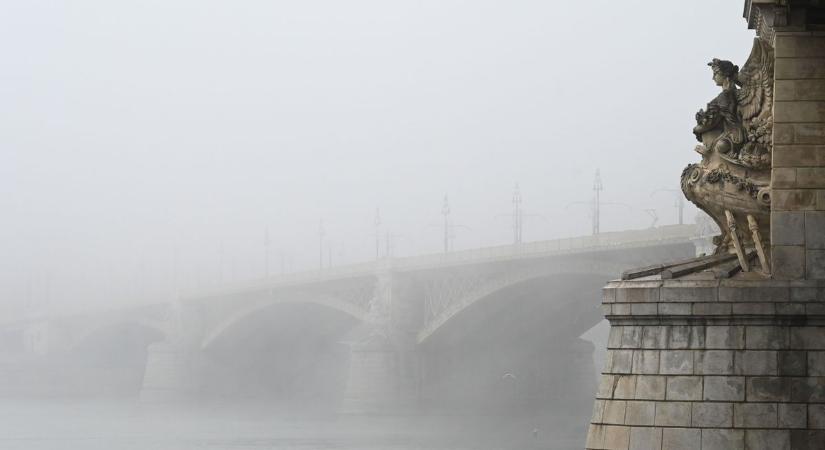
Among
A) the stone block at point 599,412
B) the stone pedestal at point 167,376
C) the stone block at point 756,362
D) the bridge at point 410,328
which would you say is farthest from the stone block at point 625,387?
the stone pedestal at point 167,376

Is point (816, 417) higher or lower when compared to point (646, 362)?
lower

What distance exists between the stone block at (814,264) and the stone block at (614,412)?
2567 millimetres

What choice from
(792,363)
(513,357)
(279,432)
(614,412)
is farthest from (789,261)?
A: (513,357)

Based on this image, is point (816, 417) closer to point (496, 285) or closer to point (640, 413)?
point (640, 413)

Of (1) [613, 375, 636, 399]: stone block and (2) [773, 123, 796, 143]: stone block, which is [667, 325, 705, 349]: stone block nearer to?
(1) [613, 375, 636, 399]: stone block

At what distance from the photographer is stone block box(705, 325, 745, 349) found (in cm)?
1759

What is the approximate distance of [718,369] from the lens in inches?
690

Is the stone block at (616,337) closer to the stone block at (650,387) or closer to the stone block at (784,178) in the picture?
the stone block at (650,387)

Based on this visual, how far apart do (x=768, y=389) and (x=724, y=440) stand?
0.73 meters

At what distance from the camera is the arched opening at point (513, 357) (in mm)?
84500

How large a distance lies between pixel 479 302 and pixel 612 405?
208ft

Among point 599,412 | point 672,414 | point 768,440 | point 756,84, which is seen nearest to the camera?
point 768,440

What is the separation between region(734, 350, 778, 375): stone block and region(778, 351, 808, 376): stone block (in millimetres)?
74

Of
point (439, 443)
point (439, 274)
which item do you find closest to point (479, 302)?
point (439, 274)
